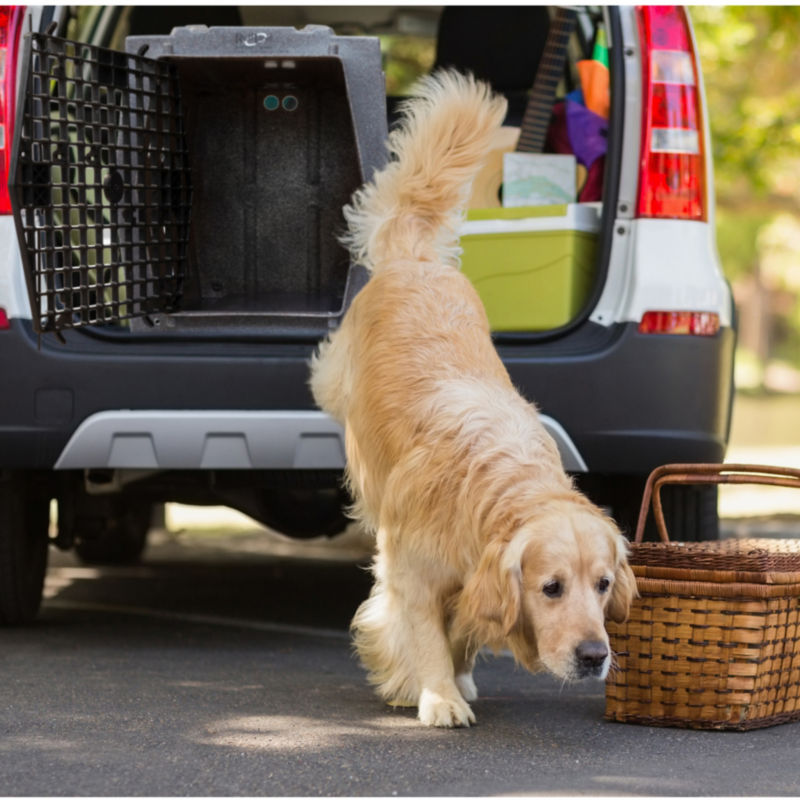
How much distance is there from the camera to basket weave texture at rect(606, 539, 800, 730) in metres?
4.10

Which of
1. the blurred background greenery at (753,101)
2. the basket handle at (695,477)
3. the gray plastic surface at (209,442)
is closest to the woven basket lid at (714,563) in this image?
the basket handle at (695,477)

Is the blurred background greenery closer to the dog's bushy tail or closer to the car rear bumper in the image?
the dog's bushy tail

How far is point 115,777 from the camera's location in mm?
3414

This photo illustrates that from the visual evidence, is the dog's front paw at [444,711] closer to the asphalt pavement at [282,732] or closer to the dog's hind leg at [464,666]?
the asphalt pavement at [282,732]

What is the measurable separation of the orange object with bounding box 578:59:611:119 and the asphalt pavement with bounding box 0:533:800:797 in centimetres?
217

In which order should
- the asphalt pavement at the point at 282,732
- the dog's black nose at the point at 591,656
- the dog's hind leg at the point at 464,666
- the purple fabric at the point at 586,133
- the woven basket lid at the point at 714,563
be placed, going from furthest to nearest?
the purple fabric at the point at 586,133, the dog's hind leg at the point at 464,666, the woven basket lid at the point at 714,563, the dog's black nose at the point at 591,656, the asphalt pavement at the point at 282,732

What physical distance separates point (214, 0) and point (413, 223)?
76.8 inches

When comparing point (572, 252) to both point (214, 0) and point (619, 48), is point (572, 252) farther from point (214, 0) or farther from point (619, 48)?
point (214, 0)

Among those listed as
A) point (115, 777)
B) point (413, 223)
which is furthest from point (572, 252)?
point (115, 777)

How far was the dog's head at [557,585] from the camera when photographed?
3762 mm

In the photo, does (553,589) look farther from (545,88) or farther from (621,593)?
(545,88)

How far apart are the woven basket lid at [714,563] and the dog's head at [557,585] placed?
286mm

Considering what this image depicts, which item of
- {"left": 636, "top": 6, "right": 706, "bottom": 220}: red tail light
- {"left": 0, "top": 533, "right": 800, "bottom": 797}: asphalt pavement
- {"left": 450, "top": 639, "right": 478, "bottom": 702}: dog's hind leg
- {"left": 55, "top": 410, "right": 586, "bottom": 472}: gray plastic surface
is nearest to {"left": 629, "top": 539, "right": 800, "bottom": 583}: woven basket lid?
{"left": 0, "top": 533, "right": 800, "bottom": 797}: asphalt pavement

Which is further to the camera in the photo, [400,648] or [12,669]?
[12,669]
